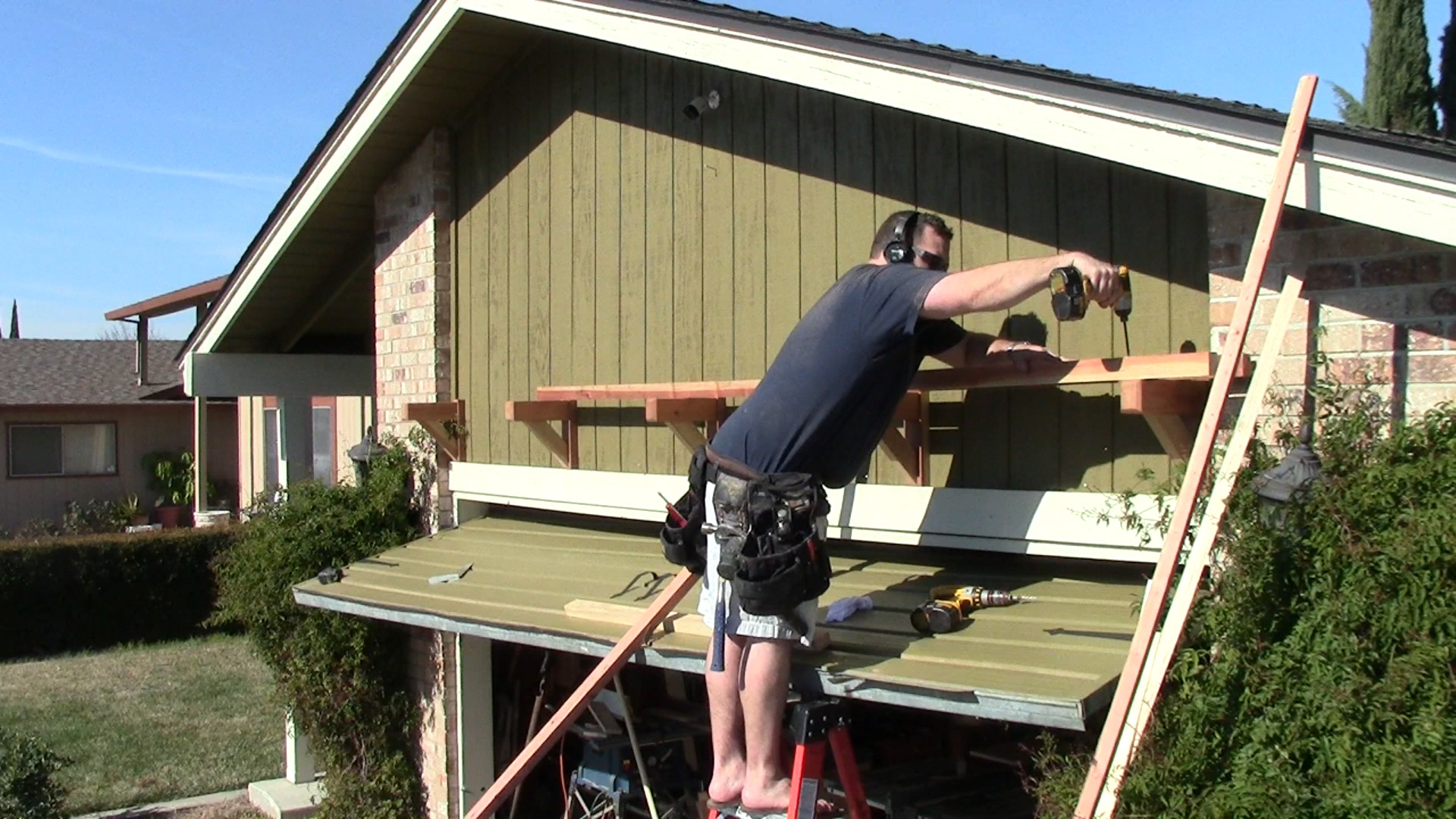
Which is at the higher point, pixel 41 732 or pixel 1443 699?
pixel 1443 699

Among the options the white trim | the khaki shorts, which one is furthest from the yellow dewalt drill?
the khaki shorts

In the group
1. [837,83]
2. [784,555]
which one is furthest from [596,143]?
[784,555]

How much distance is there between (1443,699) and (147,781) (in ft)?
32.9

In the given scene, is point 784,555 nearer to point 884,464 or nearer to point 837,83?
point 884,464

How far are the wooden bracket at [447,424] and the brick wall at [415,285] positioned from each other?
0.47 feet

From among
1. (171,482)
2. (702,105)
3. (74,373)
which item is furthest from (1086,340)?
(74,373)

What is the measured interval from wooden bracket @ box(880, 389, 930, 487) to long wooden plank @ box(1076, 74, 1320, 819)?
1.47 m

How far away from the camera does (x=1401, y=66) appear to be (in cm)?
1980

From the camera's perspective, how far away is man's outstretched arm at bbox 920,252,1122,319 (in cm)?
362

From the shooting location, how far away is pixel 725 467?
4.23 metres

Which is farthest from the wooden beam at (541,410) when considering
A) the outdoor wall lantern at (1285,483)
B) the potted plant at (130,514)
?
the potted plant at (130,514)

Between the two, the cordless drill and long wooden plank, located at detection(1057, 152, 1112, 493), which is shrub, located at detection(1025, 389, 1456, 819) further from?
long wooden plank, located at detection(1057, 152, 1112, 493)

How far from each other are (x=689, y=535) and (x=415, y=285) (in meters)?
3.58

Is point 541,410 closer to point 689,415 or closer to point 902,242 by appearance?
point 689,415
